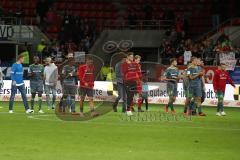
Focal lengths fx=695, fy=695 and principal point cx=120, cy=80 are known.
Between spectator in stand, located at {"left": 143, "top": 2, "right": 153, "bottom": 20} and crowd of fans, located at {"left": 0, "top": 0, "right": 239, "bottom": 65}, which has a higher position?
spectator in stand, located at {"left": 143, "top": 2, "right": 153, "bottom": 20}

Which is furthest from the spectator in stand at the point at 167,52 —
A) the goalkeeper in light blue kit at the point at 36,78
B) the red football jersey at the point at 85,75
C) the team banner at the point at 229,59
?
the red football jersey at the point at 85,75

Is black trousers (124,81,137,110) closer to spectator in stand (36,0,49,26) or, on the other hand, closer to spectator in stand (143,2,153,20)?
spectator in stand (143,2,153,20)

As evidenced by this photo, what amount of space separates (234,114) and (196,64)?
10.2 ft

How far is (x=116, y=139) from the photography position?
18125mm

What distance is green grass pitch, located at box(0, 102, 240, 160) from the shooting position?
1505 cm

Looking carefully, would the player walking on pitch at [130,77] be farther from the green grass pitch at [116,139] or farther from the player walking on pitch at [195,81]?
the player walking on pitch at [195,81]

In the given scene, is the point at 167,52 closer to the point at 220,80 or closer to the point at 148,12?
the point at 148,12

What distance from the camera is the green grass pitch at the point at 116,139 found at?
15.1 m

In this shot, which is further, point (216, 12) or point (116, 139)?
point (216, 12)

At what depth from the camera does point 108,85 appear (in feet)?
116

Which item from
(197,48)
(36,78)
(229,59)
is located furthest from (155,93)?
(36,78)

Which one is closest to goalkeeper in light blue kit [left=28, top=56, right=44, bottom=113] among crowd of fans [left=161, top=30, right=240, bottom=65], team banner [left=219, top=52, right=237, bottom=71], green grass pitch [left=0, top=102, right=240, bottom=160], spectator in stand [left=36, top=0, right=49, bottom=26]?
green grass pitch [left=0, top=102, right=240, bottom=160]

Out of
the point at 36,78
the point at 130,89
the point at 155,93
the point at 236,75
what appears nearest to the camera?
the point at 130,89

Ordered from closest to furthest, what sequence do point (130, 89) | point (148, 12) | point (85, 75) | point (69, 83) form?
1. point (85, 75)
2. point (130, 89)
3. point (69, 83)
4. point (148, 12)
